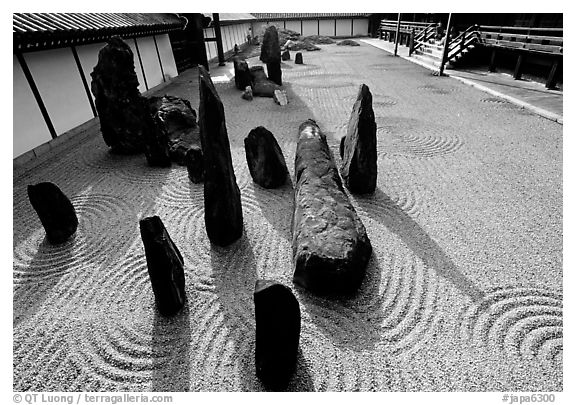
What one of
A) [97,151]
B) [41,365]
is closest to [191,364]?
[41,365]

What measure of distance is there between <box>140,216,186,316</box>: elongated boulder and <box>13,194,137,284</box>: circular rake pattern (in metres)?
1.51

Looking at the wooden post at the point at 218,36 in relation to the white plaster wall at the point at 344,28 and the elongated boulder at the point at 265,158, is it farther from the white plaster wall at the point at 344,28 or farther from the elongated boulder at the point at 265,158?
the white plaster wall at the point at 344,28

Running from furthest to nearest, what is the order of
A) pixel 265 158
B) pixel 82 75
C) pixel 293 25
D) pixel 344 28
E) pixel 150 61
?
pixel 344 28 → pixel 293 25 → pixel 150 61 → pixel 82 75 → pixel 265 158

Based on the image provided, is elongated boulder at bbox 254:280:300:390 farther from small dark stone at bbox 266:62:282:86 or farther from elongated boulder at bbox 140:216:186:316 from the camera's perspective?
small dark stone at bbox 266:62:282:86

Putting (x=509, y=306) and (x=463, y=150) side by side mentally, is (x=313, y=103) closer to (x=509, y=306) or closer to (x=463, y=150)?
(x=463, y=150)

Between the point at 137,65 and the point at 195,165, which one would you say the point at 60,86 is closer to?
the point at 137,65

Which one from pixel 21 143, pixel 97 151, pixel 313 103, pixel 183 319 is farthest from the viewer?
pixel 313 103

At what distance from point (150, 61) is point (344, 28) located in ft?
100

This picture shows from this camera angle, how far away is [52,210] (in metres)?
4.79

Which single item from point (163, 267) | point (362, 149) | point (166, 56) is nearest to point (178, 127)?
point (362, 149)

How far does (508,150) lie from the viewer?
24.5ft

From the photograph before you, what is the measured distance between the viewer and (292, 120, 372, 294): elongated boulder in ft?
11.8

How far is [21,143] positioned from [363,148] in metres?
7.65
